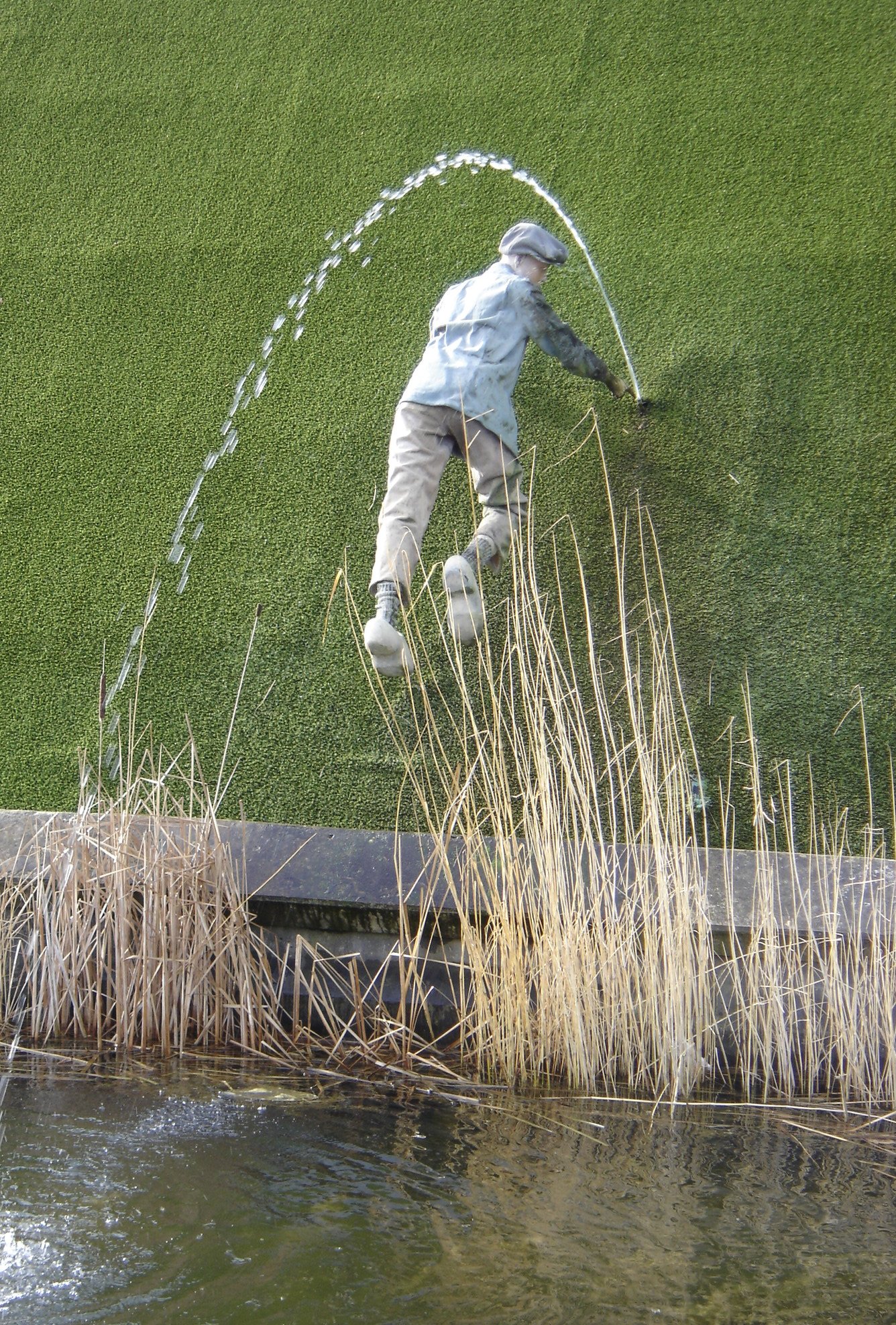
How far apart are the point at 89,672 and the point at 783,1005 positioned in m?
2.88

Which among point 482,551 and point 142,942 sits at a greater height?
point 482,551

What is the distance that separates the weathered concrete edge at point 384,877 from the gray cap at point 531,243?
192 centimetres

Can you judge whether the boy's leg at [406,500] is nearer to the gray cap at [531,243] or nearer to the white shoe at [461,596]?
the white shoe at [461,596]

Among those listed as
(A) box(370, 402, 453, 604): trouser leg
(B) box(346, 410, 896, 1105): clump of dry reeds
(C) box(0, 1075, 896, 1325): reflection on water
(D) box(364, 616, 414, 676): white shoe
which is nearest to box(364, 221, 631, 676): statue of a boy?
(A) box(370, 402, 453, 604): trouser leg

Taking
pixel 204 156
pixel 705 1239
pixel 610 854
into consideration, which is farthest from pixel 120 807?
pixel 204 156

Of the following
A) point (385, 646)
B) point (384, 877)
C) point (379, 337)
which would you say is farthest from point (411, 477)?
point (379, 337)

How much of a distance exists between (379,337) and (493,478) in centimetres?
167

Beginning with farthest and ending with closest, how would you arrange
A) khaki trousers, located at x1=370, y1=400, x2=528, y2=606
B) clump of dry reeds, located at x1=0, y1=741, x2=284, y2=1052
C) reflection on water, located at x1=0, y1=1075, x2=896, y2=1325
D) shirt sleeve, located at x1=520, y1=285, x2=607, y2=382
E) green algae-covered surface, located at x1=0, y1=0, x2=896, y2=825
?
green algae-covered surface, located at x1=0, y1=0, x2=896, y2=825, shirt sleeve, located at x1=520, y1=285, x2=607, y2=382, khaki trousers, located at x1=370, y1=400, x2=528, y2=606, clump of dry reeds, located at x1=0, y1=741, x2=284, y2=1052, reflection on water, located at x1=0, y1=1075, x2=896, y2=1325

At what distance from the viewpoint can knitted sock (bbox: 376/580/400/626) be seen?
301 centimetres

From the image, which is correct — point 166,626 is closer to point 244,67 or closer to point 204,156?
point 204,156

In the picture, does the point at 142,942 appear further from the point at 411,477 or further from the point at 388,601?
the point at 411,477

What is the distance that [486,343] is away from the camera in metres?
3.40

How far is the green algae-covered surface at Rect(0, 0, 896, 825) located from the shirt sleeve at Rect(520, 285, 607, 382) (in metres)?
0.78

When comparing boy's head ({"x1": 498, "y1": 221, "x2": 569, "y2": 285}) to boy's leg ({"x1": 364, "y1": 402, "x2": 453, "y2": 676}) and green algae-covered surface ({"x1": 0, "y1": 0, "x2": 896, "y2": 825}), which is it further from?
green algae-covered surface ({"x1": 0, "y1": 0, "x2": 896, "y2": 825})
